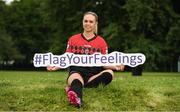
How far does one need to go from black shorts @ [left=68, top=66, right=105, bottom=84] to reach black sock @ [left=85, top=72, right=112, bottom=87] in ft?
0.41

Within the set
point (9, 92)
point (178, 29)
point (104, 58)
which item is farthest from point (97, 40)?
point (178, 29)

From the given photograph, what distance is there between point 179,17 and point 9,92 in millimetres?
22843

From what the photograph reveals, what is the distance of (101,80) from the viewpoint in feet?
34.9

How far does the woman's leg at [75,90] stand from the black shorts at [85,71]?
343 millimetres

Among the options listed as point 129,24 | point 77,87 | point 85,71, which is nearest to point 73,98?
point 77,87

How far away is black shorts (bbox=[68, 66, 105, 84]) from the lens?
1052cm

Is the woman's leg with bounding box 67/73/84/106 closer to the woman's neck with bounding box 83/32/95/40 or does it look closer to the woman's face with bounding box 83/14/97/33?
the woman's neck with bounding box 83/32/95/40

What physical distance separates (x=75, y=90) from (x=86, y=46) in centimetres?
124

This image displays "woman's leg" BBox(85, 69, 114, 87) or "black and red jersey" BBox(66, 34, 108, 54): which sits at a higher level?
"black and red jersey" BBox(66, 34, 108, 54)

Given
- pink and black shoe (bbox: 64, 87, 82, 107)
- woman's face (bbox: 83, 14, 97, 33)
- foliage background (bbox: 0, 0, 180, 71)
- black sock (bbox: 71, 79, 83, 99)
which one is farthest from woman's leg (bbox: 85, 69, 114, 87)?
foliage background (bbox: 0, 0, 180, 71)

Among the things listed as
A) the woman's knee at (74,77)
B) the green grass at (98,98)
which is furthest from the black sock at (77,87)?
the green grass at (98,98)

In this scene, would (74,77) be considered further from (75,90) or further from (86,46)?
(86,46)

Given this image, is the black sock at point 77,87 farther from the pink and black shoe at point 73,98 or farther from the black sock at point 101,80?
the black sock at point 101,80

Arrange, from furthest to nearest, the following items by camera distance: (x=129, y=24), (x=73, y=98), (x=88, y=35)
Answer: (x=129, y=24)
(x=88, y=35)
(x=73, y=98)
